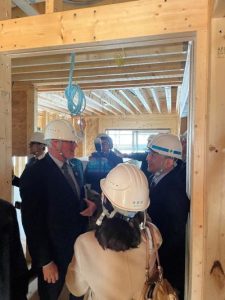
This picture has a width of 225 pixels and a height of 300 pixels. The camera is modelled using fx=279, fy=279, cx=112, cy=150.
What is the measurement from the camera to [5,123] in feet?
5.95

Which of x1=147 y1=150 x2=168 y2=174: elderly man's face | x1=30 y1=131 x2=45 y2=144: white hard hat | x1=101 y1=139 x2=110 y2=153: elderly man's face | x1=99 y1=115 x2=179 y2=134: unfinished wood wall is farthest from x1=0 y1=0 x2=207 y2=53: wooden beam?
x1=99 y1=115 x2=179 y2=134: unfinished wood wall

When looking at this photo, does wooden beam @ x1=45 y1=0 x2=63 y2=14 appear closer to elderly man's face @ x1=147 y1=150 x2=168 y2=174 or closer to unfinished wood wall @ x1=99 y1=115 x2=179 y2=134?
elderly man's face @ x1=147 y1=150 x2=168 y2=174

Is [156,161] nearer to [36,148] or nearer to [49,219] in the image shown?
[49,219]

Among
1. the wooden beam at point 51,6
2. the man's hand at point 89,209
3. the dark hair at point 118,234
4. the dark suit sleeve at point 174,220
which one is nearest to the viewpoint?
the dark hair at point 118,234

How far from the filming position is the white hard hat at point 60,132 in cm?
211

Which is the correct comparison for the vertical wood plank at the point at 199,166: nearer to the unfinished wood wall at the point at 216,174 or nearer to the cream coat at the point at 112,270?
the unfinished wood wall at the point at 216,174

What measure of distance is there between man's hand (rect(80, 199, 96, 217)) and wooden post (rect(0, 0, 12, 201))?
22.7 inches

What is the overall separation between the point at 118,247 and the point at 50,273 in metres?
0.94

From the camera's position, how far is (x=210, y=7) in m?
1.26

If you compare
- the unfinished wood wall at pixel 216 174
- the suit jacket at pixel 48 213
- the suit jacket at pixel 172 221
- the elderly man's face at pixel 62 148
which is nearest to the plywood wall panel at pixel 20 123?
the elderly man's face at pixel 62 148

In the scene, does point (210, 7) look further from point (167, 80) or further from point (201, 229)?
point (167, 80)

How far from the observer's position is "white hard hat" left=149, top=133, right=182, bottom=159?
2.03m

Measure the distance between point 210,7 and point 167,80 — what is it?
231cm

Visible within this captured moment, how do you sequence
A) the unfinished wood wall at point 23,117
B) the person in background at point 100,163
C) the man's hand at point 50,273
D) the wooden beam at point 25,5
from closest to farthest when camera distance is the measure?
1. the man's hand at point 50,273
2. the wooden beam at point 25,5
3. the person in background at point 100,163
4. the unfinished wood wall at point 23,117
